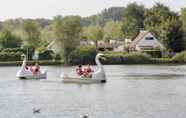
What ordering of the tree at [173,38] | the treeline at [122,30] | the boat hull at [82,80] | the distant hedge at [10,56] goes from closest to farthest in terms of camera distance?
the boat hull at [82,80], the distant hedge at [10,56], the treeline at [122,30], the tree at [173,38]

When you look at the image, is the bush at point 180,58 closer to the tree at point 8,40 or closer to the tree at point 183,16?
the tree at point 183,16

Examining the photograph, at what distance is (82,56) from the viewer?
125 metres

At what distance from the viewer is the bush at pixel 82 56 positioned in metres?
124

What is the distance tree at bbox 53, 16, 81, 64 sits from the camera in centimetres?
12732

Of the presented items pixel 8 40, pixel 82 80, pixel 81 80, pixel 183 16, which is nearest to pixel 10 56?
pixel 8 40

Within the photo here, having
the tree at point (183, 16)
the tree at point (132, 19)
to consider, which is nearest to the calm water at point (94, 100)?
Result: the tree at point (183, 16)

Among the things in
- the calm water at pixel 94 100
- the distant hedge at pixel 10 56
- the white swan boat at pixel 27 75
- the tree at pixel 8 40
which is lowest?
the calm water at pixel 94 100

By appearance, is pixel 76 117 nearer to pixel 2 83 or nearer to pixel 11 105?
pixel 11 105

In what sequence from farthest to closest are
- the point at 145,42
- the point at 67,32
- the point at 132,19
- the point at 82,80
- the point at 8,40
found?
the point at 132,19 → the point at 145,42 → the point at 8,40 → the point at 67,32 → the point at 82,80

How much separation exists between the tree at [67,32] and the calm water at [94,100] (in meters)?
62.2

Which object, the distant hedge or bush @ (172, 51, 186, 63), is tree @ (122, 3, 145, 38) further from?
the distant hedge

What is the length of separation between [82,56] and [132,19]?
59.4 metres

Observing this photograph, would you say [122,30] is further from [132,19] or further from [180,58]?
[180,58]

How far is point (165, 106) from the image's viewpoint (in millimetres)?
40656
